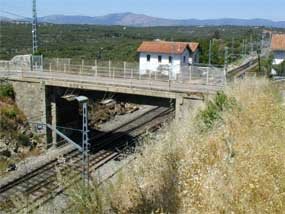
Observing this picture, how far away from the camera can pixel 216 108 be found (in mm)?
18688

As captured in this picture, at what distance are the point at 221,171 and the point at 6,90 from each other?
2563cm

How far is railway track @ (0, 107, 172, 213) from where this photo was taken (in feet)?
63.6

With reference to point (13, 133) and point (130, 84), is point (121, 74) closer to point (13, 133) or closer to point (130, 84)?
point (130, 84)

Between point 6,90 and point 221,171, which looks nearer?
point 221,171

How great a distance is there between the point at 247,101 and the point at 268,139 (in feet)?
26.3

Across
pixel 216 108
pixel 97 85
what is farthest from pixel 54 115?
pixel 216 108

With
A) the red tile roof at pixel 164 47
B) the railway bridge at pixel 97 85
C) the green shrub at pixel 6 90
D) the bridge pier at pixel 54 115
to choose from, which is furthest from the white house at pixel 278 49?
the green shrub at pixel 6 90

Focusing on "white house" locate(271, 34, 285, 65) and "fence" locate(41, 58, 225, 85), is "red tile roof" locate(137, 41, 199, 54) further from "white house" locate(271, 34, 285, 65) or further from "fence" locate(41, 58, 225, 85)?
"fence" locate(41, 58, 225, 85)

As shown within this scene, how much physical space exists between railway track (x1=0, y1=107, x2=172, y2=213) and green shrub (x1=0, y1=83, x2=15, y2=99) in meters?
6.51

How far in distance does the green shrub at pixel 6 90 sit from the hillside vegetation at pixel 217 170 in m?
16.1

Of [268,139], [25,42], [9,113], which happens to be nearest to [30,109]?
[9,113]

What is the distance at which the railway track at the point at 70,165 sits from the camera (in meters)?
19.4

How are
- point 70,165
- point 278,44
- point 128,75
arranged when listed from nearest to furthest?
point 70,165, point 128,75, point 278,44

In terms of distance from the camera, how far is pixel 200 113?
19.2m
